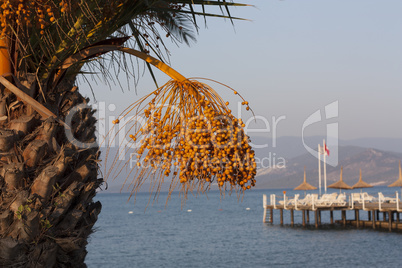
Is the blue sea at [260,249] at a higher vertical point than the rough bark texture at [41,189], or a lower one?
lower

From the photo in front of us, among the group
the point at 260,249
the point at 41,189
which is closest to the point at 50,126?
the point at 41,189

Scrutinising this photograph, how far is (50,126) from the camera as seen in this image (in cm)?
514

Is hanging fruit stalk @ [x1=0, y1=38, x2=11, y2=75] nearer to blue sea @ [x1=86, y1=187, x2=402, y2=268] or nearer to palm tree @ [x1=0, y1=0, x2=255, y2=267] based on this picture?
palm tree @ [x1=0, y1=0, x2=255, y2=267]

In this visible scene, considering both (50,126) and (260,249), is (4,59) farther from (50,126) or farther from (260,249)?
(260,249)

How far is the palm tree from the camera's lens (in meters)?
4.89

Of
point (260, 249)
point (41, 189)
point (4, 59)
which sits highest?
point (4, 59)

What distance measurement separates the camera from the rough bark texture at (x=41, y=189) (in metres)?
4.90

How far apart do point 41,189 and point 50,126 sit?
2.04 feet

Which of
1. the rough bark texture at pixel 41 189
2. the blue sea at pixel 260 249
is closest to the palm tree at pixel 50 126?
the rough bark texture at pixel 41 189

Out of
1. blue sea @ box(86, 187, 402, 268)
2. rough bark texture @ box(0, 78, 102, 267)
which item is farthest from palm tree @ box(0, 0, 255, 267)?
blue sea @ box(86, 187, 402, 268)

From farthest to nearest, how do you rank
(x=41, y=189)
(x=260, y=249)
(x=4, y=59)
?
(x=260, y=249) < (x=4, y=59) < (x=41, y=189)

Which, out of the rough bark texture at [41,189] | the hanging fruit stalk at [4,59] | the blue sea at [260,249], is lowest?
the blue sea at [260,249]

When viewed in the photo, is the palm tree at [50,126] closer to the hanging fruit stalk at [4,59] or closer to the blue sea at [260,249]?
the hanging fruit stalk at [4,59]

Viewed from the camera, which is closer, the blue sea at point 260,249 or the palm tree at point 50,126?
the palm tree at point 50,126
